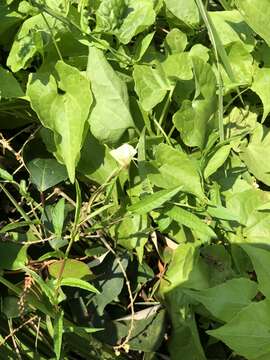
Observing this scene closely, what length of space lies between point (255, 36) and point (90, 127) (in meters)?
0.38

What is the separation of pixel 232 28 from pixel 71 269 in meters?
0.53


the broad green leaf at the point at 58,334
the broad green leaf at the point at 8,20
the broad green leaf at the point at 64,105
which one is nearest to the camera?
the broad green leaf at the point at 58,334

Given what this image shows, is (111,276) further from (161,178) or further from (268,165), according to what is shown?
(268,165)

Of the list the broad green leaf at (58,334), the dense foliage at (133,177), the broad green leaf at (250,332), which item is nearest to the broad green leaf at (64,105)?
the dense foliage at (133,177)

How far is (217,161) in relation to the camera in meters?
1.12

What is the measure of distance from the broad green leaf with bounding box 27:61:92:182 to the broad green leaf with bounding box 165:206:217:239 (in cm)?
19

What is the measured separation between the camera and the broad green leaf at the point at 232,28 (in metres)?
1.18

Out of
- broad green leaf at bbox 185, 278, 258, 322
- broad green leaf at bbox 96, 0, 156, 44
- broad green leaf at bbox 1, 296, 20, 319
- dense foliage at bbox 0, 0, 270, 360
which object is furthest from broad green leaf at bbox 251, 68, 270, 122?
broad green leaf at bbox 1, 296, 20, 319

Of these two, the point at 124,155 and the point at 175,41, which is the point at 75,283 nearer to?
the point at 124,155

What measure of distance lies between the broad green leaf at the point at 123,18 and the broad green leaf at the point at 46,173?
0.25 meters

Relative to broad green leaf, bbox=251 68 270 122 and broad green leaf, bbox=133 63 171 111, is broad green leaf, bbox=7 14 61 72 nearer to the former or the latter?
broad green leaf, bbox=133 63 171 111

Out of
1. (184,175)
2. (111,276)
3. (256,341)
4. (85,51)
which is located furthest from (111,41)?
(256,341)

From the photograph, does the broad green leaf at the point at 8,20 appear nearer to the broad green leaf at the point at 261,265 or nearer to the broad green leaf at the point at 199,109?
the broad green leaf at the point at 199,109

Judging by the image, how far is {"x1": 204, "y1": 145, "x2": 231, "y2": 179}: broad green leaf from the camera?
1117 mm
